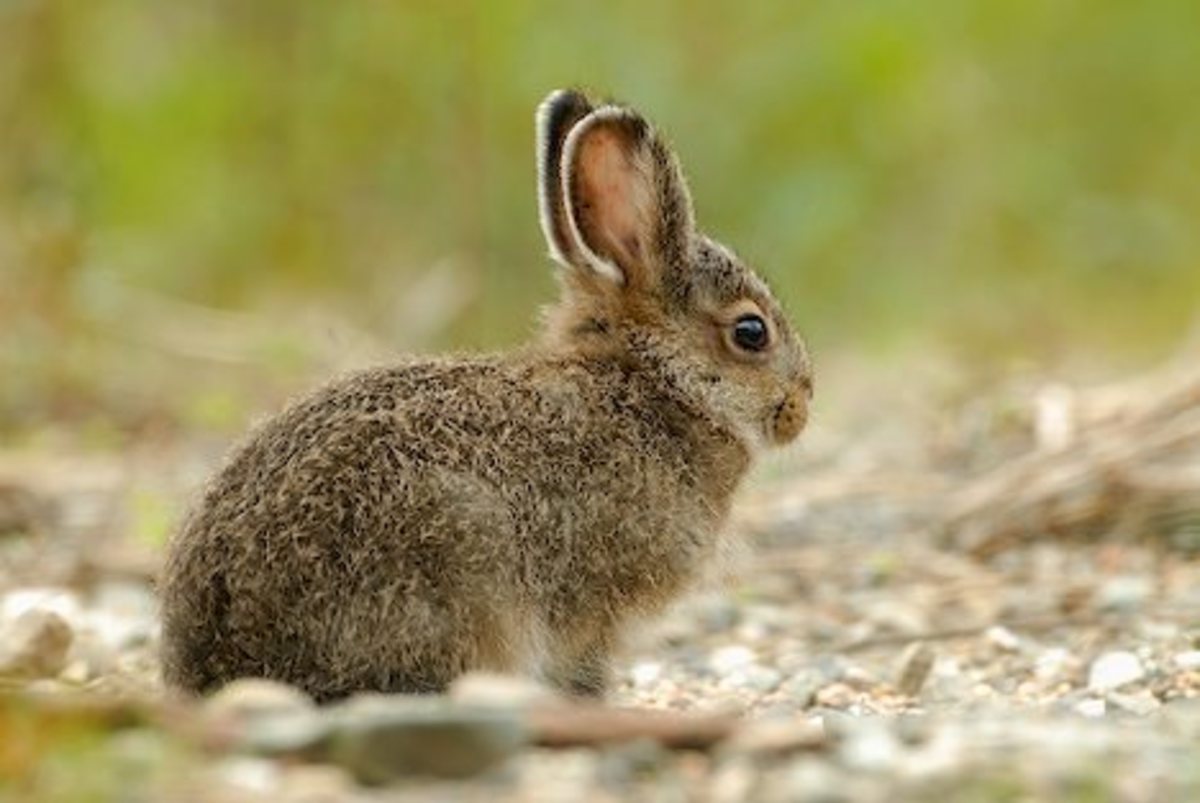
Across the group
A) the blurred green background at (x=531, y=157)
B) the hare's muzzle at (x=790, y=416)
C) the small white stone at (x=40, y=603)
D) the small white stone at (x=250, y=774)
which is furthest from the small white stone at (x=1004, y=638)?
the blurred green background at (x=531, y=157)

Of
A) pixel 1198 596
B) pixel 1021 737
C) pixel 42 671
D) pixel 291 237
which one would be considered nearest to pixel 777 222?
pixel 291 237

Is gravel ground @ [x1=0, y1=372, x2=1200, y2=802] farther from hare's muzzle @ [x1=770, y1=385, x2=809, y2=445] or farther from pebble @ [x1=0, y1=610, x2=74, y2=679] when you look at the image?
hare's muzzle @ [x1=770, y1=385, x2=809, y2=445]

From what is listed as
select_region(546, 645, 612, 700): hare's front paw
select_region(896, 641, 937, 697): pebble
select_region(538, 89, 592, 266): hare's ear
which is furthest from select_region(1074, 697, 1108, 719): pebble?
select_region(538, 89, 592, 266): hare's ear

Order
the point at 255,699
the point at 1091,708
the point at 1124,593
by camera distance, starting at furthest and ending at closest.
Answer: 1. the point at 1124,593
2. the point at 1091,708
3. the point at 255,699

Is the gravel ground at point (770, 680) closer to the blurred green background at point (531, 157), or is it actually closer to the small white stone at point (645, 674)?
the small white stone at point (645, 674)

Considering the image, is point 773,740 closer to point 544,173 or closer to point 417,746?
point 417,746

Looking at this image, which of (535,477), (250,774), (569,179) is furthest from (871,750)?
(569,179)
